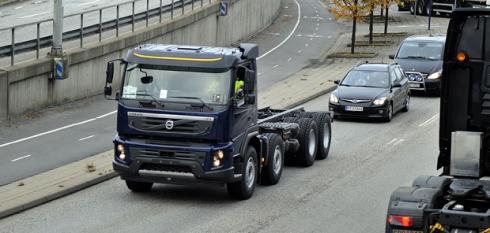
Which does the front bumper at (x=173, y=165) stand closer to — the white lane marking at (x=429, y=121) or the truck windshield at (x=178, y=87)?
the truck windshield at (x=178, y=87)

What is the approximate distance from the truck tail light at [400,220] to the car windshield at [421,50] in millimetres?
24929

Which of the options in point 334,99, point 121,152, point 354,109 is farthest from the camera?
point 334,99

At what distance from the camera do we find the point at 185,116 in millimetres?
17672

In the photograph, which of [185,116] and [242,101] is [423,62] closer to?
[242,101]

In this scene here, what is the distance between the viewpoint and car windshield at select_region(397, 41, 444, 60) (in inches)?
1465

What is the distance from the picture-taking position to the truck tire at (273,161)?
1986 centimetres

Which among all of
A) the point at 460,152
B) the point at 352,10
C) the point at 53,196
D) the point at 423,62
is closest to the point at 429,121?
the point at 423,62

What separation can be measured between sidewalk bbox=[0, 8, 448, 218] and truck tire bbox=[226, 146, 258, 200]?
3120mm

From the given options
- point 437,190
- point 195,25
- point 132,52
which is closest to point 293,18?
point 195,25

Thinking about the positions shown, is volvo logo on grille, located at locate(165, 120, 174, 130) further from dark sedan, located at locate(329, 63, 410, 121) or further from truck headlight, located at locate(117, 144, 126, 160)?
dark sedan, located at locate(329, 63, 410, 121)

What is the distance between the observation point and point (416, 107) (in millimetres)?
33500

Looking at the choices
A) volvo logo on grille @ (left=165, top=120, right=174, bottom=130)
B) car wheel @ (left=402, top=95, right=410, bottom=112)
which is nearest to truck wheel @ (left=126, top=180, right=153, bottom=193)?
volvo logo on grille @ (left=165, top=120, right=174, bottom=130)

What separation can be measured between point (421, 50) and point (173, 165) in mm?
21372

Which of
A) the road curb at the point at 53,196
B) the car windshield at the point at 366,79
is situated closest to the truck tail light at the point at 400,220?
the road curb at the point at 53,196
